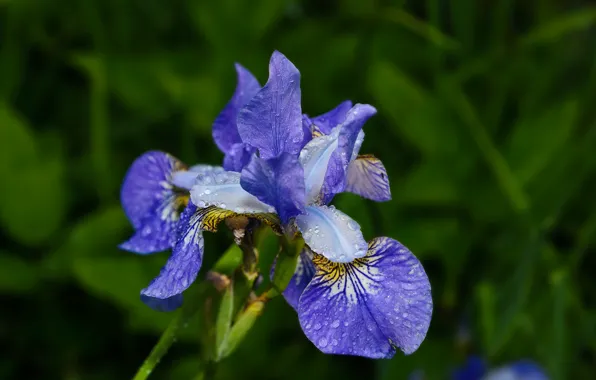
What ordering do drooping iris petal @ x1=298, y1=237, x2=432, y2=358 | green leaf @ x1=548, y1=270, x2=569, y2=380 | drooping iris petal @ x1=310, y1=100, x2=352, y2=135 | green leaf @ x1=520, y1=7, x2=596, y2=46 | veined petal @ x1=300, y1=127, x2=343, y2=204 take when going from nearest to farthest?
drooping iris petal @ x1=298, y1=237, x2=432, y2=358 → veined petal @ x1=300, y1=127, x2=343, y2=204 → drooping iris petal @ x1=310, y1=100, x2=352, y2=135 → green leaf @ x1=548, y1=270, x2=569, y2=380 → green leaf @ x1=520, y1=7, x2=596, y2=46

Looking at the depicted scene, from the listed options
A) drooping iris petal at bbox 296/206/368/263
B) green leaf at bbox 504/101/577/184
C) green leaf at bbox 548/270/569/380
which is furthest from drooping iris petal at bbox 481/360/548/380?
drooping iris petal at bbox 296/206/368/263

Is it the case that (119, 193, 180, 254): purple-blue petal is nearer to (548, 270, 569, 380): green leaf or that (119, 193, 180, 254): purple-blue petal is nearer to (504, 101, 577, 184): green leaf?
(548, 270, 569, 380): green leaf

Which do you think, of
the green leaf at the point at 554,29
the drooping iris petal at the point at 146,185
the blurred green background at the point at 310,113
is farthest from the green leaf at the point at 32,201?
the green leaf at the point at 554,29

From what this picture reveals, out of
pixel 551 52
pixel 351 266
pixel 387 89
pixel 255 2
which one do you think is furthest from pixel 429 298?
pixel 551 52

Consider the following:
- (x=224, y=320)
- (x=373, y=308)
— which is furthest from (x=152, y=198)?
(x=373, y=308)

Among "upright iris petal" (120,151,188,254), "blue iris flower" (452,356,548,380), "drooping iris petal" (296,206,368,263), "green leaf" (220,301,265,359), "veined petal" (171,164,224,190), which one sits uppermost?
"drooping iris petal" (296,206,368,263)

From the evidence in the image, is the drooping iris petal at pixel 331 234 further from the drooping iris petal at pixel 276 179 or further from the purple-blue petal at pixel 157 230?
the purple-blue petal at pixel 157 230

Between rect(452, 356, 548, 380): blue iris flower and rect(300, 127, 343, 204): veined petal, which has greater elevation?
rect(300, 127, 343, 204): veined petal

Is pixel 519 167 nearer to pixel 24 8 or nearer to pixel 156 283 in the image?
pixel 156 283
